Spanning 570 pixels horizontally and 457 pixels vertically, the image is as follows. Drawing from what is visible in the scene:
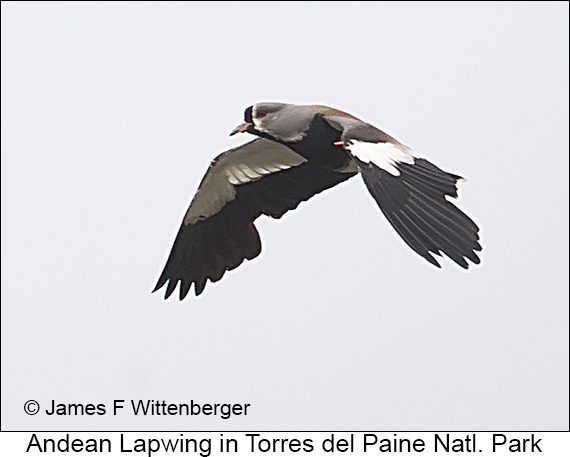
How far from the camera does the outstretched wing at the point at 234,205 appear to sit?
12000 millimetres

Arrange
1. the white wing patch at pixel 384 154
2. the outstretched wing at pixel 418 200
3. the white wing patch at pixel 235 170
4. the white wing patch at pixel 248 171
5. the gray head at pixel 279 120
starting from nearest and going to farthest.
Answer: the outstretched wing at pixel 418 200 < the white wing patch at pixel 384 154 < the gray head at pixel 279 120 < the white wing patch at pixel 235 170 < the white wing patch at pixel 248 171

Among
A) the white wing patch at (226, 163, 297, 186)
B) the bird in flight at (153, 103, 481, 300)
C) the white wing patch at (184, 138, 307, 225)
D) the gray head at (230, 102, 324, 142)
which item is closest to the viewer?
the bird in flight at (153, 103, 481, 300)

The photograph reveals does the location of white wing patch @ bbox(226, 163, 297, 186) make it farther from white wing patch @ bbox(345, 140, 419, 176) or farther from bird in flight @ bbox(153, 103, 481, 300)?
white wing patch @ bbox(345, 140, 419, 176)

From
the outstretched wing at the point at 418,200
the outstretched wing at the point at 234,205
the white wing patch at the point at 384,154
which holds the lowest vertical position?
the outstretched wing at the point at 418,200

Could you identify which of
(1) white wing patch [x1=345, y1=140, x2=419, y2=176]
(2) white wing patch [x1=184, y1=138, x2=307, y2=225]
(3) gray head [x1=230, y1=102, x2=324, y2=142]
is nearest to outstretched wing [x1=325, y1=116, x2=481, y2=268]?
(1) white wing patch [x1=345, y1=140, x2=419, y2=176]

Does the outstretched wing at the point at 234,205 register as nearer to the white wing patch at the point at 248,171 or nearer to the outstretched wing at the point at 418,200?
the white wing patch at the point at 248,171

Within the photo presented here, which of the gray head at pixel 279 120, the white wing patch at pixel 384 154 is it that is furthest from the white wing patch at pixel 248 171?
the white wing patch at pixel 384 154

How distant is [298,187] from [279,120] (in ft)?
3.71

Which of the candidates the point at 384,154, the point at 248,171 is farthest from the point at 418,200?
the point at 248,171

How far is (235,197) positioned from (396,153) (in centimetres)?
286

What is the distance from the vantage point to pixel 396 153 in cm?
966

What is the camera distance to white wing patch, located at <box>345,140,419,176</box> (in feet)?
30.8

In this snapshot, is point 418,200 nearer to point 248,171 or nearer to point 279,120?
point 279,120
